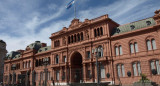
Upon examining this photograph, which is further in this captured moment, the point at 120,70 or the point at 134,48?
the point at 120,70

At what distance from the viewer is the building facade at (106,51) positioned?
32.0m

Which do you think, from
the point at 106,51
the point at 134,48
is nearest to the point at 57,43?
the point at 106,51

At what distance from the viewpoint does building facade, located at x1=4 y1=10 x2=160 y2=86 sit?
105 ft

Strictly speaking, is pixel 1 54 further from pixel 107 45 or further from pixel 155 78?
pixel 155 78

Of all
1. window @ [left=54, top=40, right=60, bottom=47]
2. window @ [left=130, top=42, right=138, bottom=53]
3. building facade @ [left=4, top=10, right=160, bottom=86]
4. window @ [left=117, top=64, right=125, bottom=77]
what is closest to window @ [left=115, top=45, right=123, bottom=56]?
building facade @ [left=4, top=10, right=160, bottom=86]

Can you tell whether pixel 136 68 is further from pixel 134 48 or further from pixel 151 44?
pixel 151 44

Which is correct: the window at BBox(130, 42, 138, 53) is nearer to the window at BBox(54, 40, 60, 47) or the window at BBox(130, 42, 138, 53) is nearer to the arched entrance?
the arched entrance

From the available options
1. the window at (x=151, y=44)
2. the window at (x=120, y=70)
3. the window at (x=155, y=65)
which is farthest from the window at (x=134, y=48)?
the window at (x=155, y=65)

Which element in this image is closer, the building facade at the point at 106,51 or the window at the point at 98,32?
the building facade at the point at 106,51

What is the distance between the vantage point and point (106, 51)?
38031mm

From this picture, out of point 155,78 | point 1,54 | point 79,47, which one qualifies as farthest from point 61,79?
point 1,54

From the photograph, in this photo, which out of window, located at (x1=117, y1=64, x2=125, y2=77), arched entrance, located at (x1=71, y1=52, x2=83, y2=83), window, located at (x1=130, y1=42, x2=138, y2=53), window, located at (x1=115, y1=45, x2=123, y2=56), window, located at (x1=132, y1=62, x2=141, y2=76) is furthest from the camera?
arched entrance, located at (x1=71, y1=52, x2=83, y2=83)

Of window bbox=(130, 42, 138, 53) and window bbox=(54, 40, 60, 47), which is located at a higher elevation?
window bbox=(54, 40, 60, 47)

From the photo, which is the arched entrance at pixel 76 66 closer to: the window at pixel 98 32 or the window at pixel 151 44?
the window at pixel 98 32
